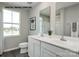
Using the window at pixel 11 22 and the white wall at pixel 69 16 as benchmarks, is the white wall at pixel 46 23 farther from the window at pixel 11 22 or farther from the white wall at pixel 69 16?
the window at pixel 11 22

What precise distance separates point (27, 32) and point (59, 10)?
254 centimetres

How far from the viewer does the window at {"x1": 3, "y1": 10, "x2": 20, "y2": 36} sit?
3.42 meters

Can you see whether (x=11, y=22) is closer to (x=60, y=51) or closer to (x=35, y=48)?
(x=35, y=48)

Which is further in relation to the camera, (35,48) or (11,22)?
(11,22)

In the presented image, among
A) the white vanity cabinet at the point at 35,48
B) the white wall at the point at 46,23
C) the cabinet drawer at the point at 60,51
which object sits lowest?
the white vanity cabinet at the point at 35,48

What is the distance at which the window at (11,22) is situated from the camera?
135 inches

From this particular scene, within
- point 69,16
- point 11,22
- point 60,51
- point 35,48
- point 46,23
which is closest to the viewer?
point 60,51

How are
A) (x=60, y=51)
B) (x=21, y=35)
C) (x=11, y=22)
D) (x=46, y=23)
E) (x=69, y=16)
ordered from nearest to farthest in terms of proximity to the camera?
(x=60, y=51)
(x=69, y=16)
(x=46, y=23)
(x=11, y=22)
(x=21, y=35)

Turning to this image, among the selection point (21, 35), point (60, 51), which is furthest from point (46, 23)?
point (21, 35)

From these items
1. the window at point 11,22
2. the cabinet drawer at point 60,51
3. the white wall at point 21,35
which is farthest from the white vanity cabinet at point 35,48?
the window at point 11,22

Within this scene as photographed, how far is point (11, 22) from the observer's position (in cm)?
368

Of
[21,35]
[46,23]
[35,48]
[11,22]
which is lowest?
[35,48]

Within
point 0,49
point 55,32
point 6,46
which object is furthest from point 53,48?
point 6,46

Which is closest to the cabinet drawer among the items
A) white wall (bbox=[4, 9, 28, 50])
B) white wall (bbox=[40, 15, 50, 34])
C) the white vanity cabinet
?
the white vanity cabinet
